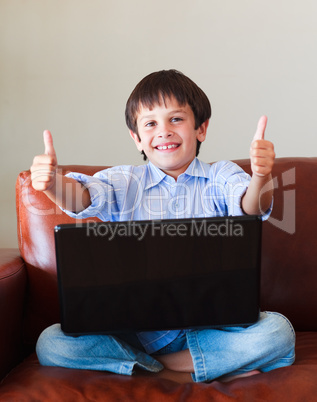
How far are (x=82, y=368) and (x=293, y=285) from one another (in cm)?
59

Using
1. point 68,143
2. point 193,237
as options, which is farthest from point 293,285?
point 68,143

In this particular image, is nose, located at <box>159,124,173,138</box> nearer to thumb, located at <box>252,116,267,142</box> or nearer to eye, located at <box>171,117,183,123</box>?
eye, located at <box>171,117,183,123</box>

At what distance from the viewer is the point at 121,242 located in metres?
0.91

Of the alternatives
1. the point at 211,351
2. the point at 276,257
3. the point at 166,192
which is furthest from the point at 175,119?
the point at 211,351

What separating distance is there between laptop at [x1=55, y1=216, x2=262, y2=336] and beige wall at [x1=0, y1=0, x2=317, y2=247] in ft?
3.45

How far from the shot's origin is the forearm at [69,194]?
1.10m

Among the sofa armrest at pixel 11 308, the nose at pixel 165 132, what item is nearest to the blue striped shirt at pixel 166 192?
the nose at pixel 165 132

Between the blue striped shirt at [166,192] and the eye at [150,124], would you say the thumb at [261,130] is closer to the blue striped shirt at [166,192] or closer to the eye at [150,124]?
the blue striped shirt at [166,192]

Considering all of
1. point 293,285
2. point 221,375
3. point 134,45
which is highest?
point 134,45

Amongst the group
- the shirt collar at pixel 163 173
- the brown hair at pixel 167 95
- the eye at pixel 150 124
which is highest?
the brown hair at pixel 167 95

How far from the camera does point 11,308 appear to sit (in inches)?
45.6

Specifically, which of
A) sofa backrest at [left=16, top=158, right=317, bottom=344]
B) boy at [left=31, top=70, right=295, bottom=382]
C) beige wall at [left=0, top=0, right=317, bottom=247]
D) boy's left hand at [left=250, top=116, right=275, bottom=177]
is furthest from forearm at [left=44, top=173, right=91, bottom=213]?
beige wall at [left=0, top=0, right=317, bottom=247]

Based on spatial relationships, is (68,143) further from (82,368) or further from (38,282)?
(82,368)

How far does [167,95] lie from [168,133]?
0.36 feet
